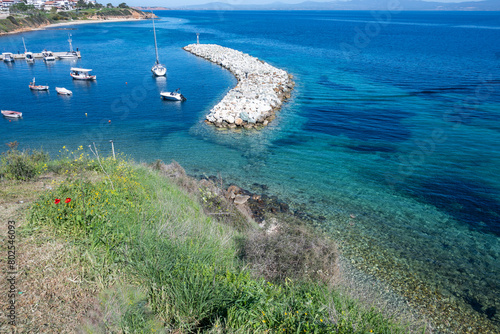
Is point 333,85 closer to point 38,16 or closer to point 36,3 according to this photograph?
point 38,16

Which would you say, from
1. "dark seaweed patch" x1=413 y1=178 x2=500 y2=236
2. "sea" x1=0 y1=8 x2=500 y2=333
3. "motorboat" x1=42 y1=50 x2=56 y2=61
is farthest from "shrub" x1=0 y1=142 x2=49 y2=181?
"motorboat" x1=42 y1=50 x2=56 y2=61

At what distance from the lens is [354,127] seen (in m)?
26.8

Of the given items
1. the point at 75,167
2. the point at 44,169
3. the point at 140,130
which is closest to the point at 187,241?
the point at 75,167

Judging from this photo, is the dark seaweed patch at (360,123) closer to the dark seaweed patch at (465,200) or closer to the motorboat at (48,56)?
the dark seaweed patch at (465,200)

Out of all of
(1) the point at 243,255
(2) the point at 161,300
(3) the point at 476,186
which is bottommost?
(3) the point at 476,186

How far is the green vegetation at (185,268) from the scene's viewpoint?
6298mm

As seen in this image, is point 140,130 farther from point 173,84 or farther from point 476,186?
point 476,186

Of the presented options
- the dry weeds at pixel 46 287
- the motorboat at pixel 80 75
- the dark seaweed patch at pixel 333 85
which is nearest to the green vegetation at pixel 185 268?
the dry weeds at pixel 46 287

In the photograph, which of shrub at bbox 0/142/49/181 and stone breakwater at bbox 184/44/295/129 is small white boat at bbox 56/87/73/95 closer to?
stone breakwater at bbox 184/44/295/129

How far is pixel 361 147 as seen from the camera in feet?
75.3

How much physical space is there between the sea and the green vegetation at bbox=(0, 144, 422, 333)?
14.8 ft

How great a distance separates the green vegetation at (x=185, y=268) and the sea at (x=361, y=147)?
4.52 m

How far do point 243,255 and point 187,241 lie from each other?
6.88 ft

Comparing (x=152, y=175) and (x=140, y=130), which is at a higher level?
(x=152, y=175)
